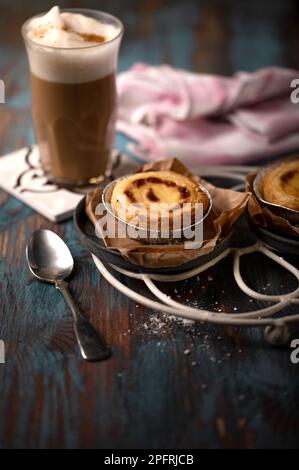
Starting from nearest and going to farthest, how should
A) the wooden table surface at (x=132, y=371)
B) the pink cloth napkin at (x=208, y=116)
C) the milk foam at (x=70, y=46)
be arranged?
the wooden table surface at (x=132, y=371), the milk foam at (x=70, y=46), the pink cloth napkin at (x=208, y=116)

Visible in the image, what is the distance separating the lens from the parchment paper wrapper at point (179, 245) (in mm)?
919

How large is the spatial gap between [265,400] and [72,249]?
438 millimetres

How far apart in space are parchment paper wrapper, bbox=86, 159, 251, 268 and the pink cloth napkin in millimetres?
248

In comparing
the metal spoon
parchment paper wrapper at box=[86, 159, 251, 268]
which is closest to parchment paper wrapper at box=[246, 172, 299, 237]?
parchment paper wrapper at box=[86, 159, 251, 268]

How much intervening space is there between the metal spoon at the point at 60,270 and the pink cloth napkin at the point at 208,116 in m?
0.41

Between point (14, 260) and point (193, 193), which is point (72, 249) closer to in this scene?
point (14, 260)

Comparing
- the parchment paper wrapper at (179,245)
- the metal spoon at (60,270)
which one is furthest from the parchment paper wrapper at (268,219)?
the metal spoon at (60,270)

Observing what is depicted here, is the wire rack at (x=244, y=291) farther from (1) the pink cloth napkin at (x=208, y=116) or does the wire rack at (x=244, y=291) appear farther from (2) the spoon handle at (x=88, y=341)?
(1) the pink cloth napkin at (x=208, y=116)

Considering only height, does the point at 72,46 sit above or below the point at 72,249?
above

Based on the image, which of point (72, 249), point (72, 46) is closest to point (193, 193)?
point (72, 249)

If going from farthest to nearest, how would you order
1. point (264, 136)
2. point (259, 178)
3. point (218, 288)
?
point (264, 136)
point (259, 178)
point (218, 288)

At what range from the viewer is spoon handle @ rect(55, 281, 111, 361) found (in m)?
0.83
